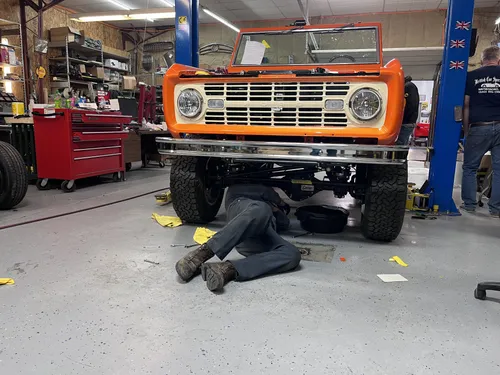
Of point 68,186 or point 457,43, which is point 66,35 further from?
point 457,43

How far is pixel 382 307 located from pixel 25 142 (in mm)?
4789

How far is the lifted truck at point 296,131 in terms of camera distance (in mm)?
2365

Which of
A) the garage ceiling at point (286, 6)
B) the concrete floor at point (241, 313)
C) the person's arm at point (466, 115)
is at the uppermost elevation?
the garage ceiling at point (286, 6)

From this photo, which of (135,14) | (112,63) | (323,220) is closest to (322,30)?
(323,220)

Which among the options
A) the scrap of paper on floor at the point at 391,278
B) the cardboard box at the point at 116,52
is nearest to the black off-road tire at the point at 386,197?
the scrap of paper on floor at the point at 391,278

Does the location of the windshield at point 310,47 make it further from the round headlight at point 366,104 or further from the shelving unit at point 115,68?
the shelving unit at point 115,68

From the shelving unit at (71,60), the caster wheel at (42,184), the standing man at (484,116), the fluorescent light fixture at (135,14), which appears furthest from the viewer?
the shelving unit at (71,60)

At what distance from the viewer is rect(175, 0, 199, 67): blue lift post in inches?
169

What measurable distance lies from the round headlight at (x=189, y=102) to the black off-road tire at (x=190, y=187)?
0.45 metres

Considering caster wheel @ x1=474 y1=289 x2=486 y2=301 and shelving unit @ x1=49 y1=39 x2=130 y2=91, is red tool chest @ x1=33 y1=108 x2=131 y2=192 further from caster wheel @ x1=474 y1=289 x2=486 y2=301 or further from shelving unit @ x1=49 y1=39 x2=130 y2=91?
shelving unit @ x1=49 y1=39 x2=130 y2=91

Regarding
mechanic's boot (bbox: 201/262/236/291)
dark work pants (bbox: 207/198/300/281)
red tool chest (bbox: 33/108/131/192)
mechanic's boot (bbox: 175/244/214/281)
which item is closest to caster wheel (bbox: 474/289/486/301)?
A: dark work pants (bbox: 207/198/300/281)

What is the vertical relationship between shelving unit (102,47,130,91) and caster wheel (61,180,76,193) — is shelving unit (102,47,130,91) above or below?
above

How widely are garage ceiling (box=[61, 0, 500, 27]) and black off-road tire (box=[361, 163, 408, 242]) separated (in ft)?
31.0

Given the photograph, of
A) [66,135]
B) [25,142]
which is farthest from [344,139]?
[25,142]
